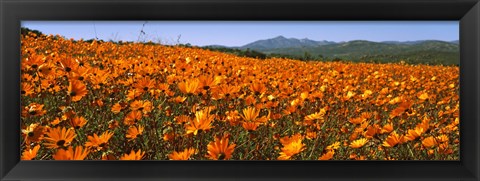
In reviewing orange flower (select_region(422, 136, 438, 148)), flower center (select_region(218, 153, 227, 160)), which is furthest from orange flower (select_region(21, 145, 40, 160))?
orange flower (select_region(422, 136, 438, 148))

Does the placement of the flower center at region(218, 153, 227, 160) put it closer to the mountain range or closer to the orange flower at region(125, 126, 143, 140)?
the orange flower at region(125, 126, 143, 140)

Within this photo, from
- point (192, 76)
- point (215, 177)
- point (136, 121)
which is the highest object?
point (192, 76)

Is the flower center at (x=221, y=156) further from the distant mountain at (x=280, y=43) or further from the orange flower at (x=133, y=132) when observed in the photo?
the distant mountain at (x=280, y=43)

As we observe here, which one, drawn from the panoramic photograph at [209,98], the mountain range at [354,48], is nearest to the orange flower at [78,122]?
the panoramic photograph at [209,98]

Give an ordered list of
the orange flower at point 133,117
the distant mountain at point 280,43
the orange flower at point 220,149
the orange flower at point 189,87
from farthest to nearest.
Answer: the distant mountain at point 280,43 < the orange flower at point 133,117 < the orange flower at point 189,87 < the orange flower at point 220,149
